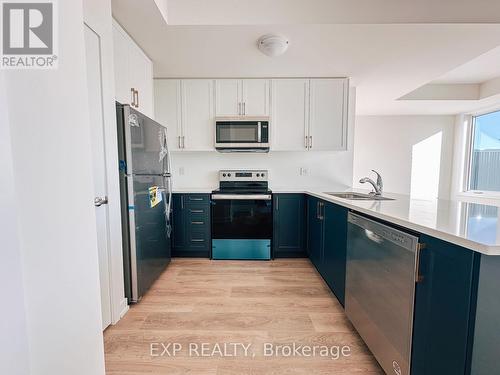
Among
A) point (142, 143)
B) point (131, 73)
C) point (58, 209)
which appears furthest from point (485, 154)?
point (58, 209)

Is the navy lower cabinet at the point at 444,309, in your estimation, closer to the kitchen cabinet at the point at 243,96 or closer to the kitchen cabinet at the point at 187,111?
the kitchen cabinet at the point at 243,96

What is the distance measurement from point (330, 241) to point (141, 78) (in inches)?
93.9

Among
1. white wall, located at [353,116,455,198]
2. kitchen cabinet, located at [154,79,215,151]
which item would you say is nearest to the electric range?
kitchen cabinet, located at [154,79,215,151]

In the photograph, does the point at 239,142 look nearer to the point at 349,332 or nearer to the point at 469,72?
the point at 349,332

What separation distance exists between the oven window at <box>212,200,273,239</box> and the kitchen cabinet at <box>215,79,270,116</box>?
3.85 feet

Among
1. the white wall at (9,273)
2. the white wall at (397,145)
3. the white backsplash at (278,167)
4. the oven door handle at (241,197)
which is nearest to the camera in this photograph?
the white wall at (9,273)

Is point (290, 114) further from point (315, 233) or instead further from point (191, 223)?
point (191, 223)

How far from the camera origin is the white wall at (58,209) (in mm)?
635

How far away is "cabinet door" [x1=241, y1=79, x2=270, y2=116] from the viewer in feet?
9.89

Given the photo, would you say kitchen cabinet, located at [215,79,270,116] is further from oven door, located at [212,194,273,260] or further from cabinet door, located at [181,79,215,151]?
oven door, located at [212,194,273,260]

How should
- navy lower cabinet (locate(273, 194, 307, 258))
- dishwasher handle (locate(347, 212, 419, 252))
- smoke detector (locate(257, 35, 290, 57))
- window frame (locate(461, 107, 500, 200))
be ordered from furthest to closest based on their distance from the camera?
window frame (locate(461, 107, 500, 200)) < navy lower cabinet (locate(273, 194, 307, 258)) < smoke detector (locate(257, 35, 290, 57)) < dishwasher handle (locate(347, 212, 419, 252))

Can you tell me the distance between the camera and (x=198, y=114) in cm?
305

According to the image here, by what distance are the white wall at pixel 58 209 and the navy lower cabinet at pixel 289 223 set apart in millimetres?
2216

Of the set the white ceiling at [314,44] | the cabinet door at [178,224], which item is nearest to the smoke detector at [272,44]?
the white ceiling at [314,44]
